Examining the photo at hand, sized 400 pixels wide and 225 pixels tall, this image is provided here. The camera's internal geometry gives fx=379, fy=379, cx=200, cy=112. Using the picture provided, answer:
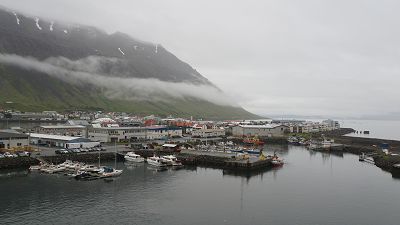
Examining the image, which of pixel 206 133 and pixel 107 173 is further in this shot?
pixel 206 133

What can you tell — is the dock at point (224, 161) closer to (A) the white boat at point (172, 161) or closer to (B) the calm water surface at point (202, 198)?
(A) the white boat at point (172, 161)

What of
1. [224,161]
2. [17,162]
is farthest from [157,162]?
[17,162]

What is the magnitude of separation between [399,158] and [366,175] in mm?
11771

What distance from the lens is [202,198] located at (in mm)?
34844

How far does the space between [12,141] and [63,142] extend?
28.5ft

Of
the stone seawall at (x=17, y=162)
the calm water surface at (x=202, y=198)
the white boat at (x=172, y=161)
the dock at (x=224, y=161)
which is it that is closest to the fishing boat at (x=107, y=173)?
the calm water surface at (x=202, y=198)

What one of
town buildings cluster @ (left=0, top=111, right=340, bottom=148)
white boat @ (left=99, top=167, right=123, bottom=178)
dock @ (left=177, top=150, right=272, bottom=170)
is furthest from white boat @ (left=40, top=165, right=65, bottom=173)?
dock @ (left=177, top=150, right=272, bottom=170)

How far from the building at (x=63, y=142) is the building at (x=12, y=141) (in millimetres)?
6309

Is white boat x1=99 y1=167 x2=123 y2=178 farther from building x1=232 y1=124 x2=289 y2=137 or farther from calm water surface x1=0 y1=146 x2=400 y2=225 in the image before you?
building x1=232 y1=124 x2=289 y2=137

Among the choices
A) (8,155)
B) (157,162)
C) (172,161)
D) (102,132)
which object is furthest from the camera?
(102,132)

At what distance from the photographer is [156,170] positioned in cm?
4925

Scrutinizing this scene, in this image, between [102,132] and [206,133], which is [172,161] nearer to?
[102,132]

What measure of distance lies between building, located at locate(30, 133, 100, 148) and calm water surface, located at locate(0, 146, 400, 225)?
52.2 feet

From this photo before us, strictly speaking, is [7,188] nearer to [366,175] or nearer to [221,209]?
[221,209]
